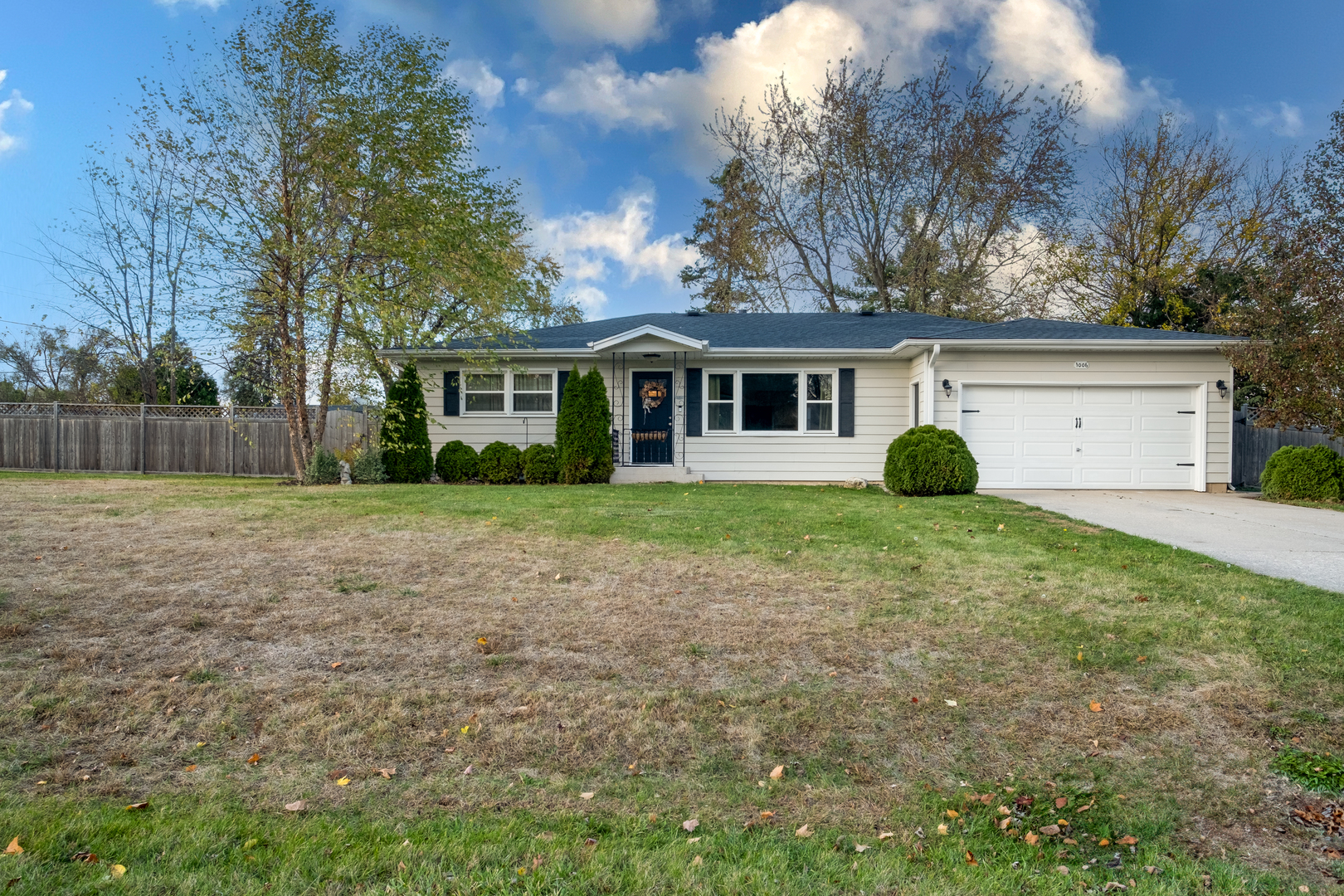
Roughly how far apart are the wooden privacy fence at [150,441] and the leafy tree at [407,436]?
443 centimetres

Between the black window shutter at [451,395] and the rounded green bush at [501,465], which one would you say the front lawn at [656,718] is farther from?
the black window shutter at [451,395]

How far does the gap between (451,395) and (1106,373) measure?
1203 centimetres

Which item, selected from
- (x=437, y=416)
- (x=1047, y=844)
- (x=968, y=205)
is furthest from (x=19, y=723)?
(x=968, y=205)

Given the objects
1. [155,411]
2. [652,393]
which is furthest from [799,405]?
[155,411]

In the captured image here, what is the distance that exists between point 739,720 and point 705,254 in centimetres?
2492

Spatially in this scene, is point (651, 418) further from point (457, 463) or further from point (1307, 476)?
point (1307, 476)

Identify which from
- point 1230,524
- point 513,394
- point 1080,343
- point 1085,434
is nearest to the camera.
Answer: point 1230,524

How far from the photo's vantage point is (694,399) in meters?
14.1

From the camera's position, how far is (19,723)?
3.31 meters

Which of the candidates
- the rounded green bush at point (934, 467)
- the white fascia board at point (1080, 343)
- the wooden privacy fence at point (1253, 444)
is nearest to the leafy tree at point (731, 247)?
the white fascia board at point (1080, 343)

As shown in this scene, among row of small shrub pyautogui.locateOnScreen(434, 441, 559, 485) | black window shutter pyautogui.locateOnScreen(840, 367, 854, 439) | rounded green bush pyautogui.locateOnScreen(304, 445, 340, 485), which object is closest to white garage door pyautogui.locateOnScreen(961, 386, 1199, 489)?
black window shutter pyautogui.locateOnScreen(840, 367, 854, 439)

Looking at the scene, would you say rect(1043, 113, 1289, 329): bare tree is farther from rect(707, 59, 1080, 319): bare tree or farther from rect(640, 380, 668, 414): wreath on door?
rect(640, 380, 668, 414): wreath on door

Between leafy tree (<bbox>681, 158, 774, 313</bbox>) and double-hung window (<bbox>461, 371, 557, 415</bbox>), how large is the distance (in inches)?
480

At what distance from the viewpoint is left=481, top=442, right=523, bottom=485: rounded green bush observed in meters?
13.4
